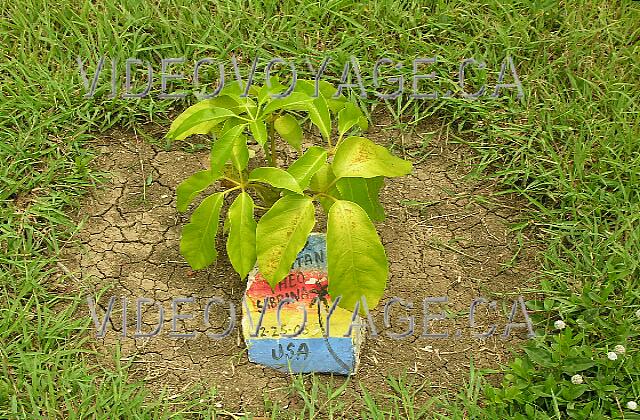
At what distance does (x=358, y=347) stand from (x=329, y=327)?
113mm

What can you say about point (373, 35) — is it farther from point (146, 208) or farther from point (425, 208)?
point (146, 208)

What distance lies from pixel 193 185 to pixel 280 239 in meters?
0.31

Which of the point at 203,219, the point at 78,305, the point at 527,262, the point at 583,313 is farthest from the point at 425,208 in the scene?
the point at 78,305

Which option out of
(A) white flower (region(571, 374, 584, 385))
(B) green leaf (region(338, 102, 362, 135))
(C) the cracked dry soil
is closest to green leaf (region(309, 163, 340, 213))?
(B) green leaf (region(338, 102, 362, 135))

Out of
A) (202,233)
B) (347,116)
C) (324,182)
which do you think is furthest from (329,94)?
(202,233)

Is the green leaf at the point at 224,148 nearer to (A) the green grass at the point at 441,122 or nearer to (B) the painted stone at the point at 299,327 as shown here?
(B) the painted stone at the point at 299,327

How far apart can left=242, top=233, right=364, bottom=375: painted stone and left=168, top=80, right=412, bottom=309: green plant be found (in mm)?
Answer: 114

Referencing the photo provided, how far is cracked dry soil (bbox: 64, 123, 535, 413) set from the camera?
7.47 feet

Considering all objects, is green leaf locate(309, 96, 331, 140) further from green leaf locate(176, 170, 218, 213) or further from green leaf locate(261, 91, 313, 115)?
green leaf locate(176, 170, 218, 213)

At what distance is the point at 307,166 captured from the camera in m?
2.11

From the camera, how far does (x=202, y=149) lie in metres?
2.78

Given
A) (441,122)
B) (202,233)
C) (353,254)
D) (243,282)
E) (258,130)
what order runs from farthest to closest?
(441,122)
(243,282)
(202,233)
(258,130)
(353,254)

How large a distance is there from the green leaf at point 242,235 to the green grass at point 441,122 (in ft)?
1.17

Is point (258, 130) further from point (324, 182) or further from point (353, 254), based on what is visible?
point (353, 254)
